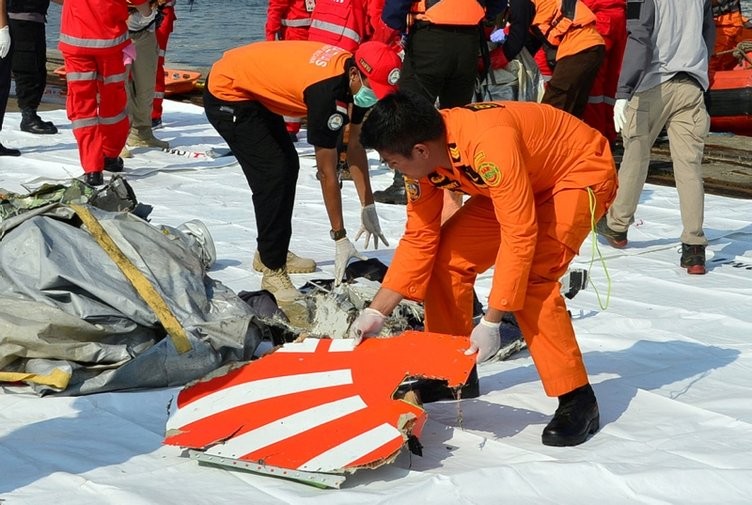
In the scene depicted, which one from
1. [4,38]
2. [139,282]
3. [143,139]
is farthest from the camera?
[143,139]

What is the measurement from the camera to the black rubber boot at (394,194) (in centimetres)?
670

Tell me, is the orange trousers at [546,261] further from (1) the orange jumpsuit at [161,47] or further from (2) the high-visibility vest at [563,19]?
(1) the orange jumpsuit at [161,47]

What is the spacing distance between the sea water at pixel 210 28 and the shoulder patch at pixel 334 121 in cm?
1262

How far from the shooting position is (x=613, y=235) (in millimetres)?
5844

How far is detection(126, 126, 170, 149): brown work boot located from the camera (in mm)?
8281

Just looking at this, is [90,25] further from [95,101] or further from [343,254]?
[343,254]

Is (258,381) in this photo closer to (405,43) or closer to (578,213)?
(578,213)

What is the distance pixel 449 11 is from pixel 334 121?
2.04 meters

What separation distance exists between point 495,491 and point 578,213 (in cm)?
87

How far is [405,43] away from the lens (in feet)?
21.0

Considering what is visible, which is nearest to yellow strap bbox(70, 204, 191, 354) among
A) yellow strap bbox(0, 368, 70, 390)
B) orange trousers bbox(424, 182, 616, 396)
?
yellow strap bbox(0, 368, 70, 390)

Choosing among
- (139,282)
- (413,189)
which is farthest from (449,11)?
(413,189)

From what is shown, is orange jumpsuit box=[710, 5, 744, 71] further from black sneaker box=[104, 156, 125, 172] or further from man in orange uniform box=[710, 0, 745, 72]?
black sneaker box=[104, 156, 125, 172]

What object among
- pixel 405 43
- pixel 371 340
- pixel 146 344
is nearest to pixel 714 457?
pixel 371 340
